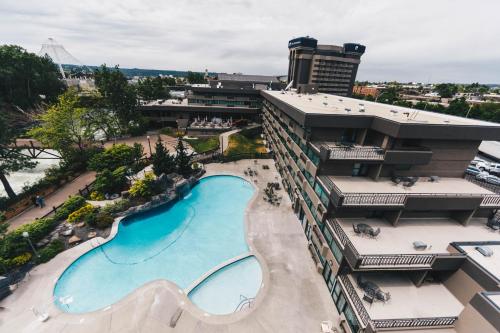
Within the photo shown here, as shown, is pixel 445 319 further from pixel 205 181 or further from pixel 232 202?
pixel 205 181

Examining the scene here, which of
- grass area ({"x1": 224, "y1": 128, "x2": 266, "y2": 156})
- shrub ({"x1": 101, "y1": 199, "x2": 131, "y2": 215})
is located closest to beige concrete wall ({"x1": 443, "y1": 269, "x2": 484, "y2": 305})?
shrub ({"x1": 101, "y1": 199, "x2": 131, "y2": 215})

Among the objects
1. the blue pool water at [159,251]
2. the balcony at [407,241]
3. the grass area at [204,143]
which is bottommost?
the blue pool water at [159,251]

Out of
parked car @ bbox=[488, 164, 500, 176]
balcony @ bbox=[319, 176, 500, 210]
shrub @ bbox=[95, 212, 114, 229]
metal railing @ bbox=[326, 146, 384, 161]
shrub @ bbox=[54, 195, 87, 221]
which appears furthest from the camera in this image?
parked car @ bbox=[488, 164, 500, 176]

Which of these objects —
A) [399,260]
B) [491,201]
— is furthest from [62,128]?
[491,201]

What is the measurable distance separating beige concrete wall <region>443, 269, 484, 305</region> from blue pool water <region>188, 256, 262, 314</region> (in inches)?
579

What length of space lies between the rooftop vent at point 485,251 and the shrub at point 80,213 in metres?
37.6

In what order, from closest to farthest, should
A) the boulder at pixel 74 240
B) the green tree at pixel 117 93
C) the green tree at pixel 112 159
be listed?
1. the boulder at pixel 74 240
2. the green tree at pixel 112 159
3. the green tree at pixel 117 93

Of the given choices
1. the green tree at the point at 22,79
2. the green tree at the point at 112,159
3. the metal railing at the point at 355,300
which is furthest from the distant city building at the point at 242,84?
the metal railing at the point at 355,300

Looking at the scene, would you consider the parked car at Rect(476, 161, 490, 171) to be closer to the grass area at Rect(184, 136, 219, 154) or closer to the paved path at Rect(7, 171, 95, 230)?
the grass area at Rect(184, 136, 219, 154)

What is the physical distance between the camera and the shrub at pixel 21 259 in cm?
1817

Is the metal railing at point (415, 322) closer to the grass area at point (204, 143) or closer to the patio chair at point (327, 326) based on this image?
the patio chair at point (327, 326)

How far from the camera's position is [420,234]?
16062 mm

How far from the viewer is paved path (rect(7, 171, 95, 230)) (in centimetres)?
2373

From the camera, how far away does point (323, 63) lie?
99375 millimetres
